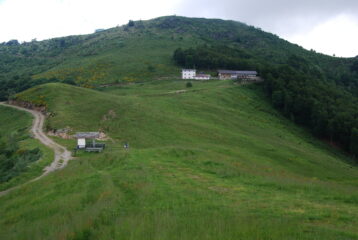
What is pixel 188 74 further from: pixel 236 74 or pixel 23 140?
pixel 23 140

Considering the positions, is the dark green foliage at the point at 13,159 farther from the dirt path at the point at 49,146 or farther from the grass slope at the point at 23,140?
the dirt path at the point at 49,146

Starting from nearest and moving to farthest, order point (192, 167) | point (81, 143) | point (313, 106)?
point (192, 167), point (81, 143), point (313, 106)

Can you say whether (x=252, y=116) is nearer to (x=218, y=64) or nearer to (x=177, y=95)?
(x=177, y=95)

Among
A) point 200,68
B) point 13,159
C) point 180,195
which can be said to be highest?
point 200,68

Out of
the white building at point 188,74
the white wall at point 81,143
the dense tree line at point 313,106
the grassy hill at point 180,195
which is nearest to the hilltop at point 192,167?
the grassy hill at point 180,195

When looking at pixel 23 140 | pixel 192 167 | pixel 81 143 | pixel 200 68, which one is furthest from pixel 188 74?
pixel 192 167

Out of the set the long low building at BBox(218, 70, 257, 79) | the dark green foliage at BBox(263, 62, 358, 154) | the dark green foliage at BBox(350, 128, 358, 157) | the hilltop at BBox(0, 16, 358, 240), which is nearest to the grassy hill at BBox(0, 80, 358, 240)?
the hilltop at BBox(0, 16, 358, 240)

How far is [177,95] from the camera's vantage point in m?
71.2

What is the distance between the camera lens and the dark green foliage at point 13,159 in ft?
81.1

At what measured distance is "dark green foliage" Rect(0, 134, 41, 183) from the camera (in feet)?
81.1

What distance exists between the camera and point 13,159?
94.5 feet

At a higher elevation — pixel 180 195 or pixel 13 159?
pixel 180 195

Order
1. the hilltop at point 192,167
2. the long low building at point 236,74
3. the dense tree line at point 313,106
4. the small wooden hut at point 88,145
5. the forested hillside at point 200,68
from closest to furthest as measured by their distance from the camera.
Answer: the hilltop at point 192,167
the small wooden hut at point 88,145
the dense tree line at point 313,106
the forested hillside at point 200,68
the long low building at point 236,74

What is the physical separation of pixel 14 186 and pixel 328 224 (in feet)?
76.3
